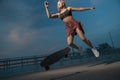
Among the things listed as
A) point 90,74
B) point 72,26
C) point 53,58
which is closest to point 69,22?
point 72,26

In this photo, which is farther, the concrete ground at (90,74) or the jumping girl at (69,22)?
the jumping girl at (69,22)

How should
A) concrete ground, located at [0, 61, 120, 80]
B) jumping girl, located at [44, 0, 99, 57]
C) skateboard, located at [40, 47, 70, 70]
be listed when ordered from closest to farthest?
concrete ground, located at [0, 61, 120, 80] < jumping girl, located at [44, 0, 99, 57] < skateboard, located at [40, 47, 70, 70]

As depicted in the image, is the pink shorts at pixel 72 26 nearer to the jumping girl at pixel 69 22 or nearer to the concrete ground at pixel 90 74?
the jumping girl at pixel 69 22

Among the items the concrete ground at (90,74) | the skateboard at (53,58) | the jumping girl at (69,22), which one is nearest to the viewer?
the concrete ground at (90,74)

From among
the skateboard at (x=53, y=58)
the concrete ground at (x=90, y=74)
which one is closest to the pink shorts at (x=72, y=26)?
the skateboard at (x=53, y=58)

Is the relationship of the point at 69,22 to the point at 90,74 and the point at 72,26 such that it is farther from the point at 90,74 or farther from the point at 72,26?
the point at 90,74

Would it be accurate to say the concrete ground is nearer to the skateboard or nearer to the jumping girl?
the skateboard

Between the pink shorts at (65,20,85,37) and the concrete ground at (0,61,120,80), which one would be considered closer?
the concrete ground at (0,61,120,80)

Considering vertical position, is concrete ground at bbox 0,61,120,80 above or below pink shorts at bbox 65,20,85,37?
below

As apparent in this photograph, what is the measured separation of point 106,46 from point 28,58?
12177 mm

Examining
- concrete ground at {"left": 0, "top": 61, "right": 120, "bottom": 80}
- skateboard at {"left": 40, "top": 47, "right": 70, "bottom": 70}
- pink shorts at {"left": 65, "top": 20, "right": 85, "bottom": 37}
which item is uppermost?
pink shorts at {"left": 65, "top": 20, "right": 85, "bottom": 37}

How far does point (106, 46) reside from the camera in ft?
83.3

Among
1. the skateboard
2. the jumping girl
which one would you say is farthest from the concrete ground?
the jumping girl

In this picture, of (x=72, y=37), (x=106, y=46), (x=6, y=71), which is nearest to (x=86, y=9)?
(x=72, y=37)
